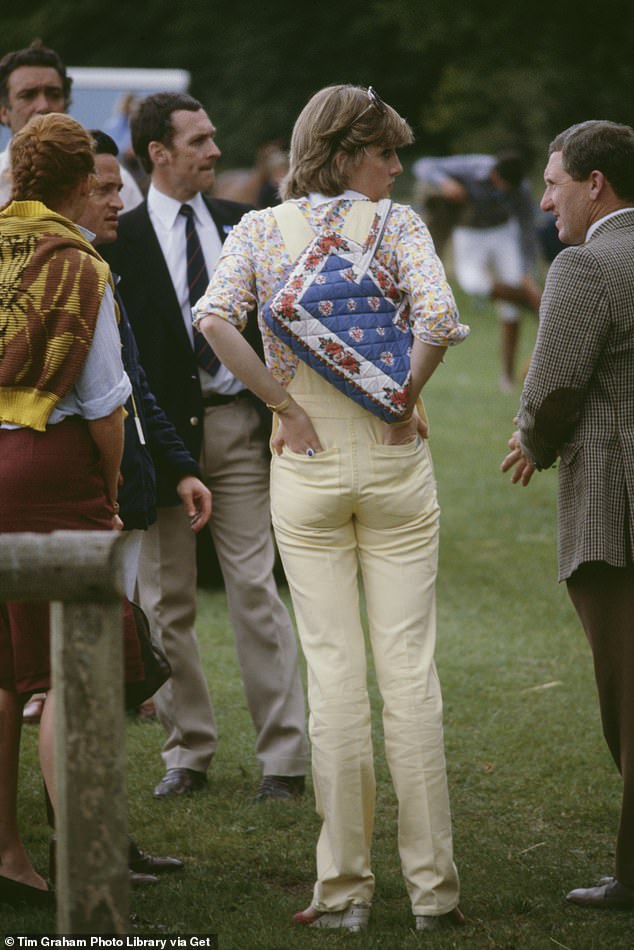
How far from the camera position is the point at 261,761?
5.70 m

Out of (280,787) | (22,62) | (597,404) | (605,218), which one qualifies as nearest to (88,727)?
(597,404)

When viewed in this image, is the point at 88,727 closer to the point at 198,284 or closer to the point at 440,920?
the point at 440,920

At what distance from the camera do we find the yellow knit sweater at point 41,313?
13.4 ft

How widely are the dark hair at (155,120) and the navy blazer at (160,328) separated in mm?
348

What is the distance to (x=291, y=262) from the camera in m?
4.21

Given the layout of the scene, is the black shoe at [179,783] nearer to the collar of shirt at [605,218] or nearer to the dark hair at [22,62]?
the collar of shirt at [605,218]

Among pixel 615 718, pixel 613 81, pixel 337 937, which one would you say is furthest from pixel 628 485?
pixel 613 81

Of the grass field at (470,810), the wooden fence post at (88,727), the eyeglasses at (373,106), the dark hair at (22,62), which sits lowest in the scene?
the grass field at (470,810)

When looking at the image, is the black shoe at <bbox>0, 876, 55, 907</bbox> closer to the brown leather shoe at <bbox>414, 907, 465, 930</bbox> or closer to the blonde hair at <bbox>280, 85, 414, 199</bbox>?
the brown leather shoe at <bbox>414, 907, 465, 930</bbox>

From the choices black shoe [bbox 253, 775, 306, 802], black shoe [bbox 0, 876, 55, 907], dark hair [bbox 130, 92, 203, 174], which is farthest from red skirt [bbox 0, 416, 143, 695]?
dark hair [bbox 130, 92, 203, 174]

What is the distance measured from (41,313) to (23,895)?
5.60 feet

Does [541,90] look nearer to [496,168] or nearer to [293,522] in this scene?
[496,168]

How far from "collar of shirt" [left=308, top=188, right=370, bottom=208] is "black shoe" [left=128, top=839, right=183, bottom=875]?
2.12 metres

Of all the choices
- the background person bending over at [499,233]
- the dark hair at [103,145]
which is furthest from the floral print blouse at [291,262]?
the background person bending over at [499,233]
